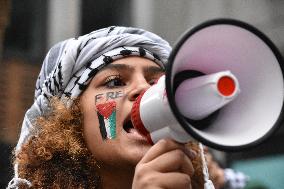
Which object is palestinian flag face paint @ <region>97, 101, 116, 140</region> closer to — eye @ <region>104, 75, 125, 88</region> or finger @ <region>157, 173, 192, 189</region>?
eye @ <region>104, 75, 125, 88</region>

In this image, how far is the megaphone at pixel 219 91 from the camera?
1238mm

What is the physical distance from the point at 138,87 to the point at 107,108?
0.12 m

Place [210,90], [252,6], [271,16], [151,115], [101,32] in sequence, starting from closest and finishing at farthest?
[210,90] < [151,115] < [101,32] < [252,6] < [271,16]

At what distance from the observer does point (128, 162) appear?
5.63 feet

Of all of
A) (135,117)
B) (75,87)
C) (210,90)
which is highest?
(210,90)

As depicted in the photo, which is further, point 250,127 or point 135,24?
point 135,24

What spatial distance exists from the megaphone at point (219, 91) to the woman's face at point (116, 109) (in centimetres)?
30

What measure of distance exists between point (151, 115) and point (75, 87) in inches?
24.8

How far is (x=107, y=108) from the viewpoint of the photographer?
6.01 feet

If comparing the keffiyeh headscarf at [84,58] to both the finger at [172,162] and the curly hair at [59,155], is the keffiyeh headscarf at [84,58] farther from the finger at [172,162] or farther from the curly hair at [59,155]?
the finger at [172,162]

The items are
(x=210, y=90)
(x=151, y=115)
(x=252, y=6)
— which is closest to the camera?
(x=210, y=90)

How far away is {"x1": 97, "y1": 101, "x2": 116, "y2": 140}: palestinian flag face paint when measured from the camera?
179cm

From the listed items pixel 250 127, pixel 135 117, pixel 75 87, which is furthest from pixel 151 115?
pixel 75 87

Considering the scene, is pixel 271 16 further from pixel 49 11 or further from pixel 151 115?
pixel 151 115
